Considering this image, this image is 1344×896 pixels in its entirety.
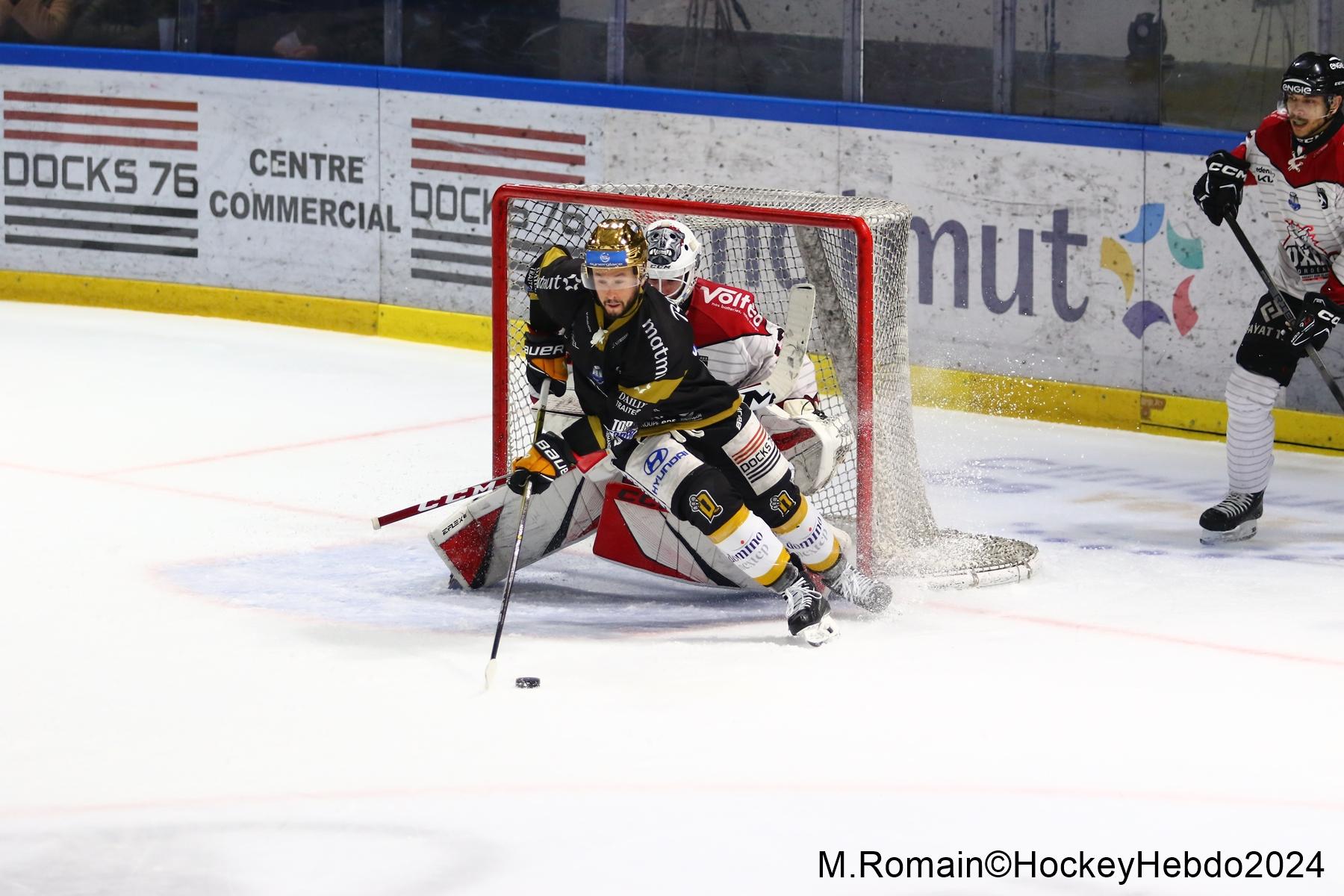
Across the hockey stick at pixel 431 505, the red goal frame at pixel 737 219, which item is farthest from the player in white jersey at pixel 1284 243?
the hockey stick at pixel 431 505

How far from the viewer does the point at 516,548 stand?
503 centimetres

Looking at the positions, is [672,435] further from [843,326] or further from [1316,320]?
[1316,320]

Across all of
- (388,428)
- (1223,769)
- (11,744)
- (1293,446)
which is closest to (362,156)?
(388,428)

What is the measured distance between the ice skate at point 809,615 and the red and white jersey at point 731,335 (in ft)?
1.84

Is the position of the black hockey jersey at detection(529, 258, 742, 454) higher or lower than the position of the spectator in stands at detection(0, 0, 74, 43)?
lower

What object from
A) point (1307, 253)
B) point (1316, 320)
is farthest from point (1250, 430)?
point (1307, 253)

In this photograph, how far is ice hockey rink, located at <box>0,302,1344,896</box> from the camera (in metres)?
3.75

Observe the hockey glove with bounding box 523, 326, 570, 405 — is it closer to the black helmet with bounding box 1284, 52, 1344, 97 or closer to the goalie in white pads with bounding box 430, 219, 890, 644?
the goalie in white pads with bounding box 430, 219, 890, 644

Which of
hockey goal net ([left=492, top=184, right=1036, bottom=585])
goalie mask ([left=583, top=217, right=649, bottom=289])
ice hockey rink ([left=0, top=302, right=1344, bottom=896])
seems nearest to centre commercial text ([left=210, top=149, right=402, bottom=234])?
ice hockey rink ([left=0, top=302, right=1344, bottom=896])

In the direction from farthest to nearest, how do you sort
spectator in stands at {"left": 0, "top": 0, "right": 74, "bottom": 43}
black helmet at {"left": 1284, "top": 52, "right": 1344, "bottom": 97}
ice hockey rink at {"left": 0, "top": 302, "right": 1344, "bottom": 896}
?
spectator in stands at {"left": 0, "top": 0, "right": 74, "bottom": 43} < black helmet at {"left": 1284, "top": 52, "right": 1344, "bottom": 97} < ice hockey rink at {"left": 0, "top": 302, "right": 1344, "bottom": 896}

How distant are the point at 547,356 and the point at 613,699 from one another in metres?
1.07

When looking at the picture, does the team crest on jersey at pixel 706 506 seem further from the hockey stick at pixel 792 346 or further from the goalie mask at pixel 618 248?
the hockey stick at pixel 792 346

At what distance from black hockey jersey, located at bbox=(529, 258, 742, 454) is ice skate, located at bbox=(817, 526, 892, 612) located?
0.50 metres

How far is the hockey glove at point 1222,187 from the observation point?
19.9 ft
